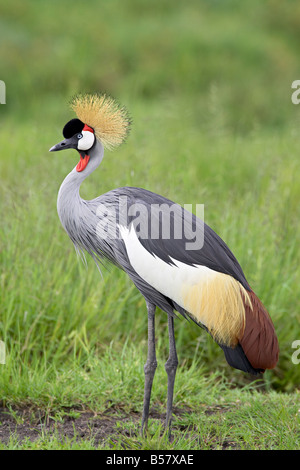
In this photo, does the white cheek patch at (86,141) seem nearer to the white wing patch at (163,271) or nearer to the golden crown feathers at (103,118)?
the golden crown feathers at (103,118)

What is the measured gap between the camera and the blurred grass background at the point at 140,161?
3346mm

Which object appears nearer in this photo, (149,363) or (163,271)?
(163,271)

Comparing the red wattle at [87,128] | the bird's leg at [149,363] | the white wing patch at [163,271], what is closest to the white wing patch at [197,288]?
the white wing patch at [163,271]

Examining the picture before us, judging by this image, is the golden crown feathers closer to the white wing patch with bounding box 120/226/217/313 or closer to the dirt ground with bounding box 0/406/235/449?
the white wing patch with bounding box 120/226/217/313

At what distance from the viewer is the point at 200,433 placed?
2.55 metres

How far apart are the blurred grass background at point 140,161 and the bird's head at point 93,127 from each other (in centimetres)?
106

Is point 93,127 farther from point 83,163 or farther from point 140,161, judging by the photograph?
point 140,161

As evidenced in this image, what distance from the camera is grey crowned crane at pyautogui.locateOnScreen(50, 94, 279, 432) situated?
2.33 m

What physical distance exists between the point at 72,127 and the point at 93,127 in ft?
0.30

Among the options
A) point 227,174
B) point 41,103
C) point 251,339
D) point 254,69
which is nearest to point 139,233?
point 251,339

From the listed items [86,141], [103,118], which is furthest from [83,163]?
[103,118]

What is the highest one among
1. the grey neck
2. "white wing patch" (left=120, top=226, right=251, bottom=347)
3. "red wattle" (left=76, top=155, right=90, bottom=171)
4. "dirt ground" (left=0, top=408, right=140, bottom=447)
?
"red wattle" (left=76, top=155, right=90, bottom=171)

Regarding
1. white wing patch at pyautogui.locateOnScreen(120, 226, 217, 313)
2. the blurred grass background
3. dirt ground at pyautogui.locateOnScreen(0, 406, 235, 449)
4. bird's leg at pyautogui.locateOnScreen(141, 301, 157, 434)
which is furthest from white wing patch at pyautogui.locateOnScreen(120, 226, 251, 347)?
the blurred grass background

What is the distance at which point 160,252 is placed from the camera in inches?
91.7
